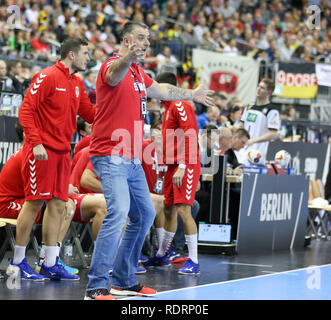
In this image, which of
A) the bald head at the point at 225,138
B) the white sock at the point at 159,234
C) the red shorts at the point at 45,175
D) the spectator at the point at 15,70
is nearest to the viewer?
the red shorts at the point at 45,175

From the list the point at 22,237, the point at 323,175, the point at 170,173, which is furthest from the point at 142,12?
the point at 22,237

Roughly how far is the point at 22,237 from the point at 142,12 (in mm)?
12987

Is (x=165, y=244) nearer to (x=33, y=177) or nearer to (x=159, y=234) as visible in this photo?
(x=159, y=234)

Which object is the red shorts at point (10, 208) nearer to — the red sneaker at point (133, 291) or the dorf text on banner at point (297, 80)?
the red sneaker at point (133, 291)

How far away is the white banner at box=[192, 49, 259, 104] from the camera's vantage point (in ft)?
52.1

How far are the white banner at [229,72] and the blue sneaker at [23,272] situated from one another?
1014 cm

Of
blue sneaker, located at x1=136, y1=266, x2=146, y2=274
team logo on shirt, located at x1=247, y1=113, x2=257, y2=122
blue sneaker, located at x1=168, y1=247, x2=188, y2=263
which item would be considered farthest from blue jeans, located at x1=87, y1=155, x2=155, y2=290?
team logo on shirt, located at x1=247, y1=113, x2=257, y2=122

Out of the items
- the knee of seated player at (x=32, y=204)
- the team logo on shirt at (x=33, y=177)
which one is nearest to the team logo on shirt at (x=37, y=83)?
the team logo on shirt at (x=33, y=177)

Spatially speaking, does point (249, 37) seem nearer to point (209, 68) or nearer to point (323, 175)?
point (209, 68)

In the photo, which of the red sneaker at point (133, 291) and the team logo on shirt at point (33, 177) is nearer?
the red sneaker at point (133, 291)

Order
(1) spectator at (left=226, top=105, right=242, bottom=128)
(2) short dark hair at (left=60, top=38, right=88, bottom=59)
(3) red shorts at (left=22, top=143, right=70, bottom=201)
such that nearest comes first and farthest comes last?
(3) red shorts at (left=22, top=143, right=70, bottom=201) < (2) short dark hair at (left=60, top=38, right=88, bottom=59) < (1) spectator at (left=226, top=105, right=242, bottom=128)

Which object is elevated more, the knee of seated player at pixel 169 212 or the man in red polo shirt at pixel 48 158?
the man in red polo shirt at pixel 48 158

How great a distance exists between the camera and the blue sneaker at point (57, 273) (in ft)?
20.4

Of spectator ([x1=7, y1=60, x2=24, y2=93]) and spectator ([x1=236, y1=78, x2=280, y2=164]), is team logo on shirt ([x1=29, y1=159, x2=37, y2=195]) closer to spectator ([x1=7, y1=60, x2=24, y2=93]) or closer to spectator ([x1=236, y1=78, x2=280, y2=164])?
spectator ([x1=236, y1=78, x2=280, y2=164])
